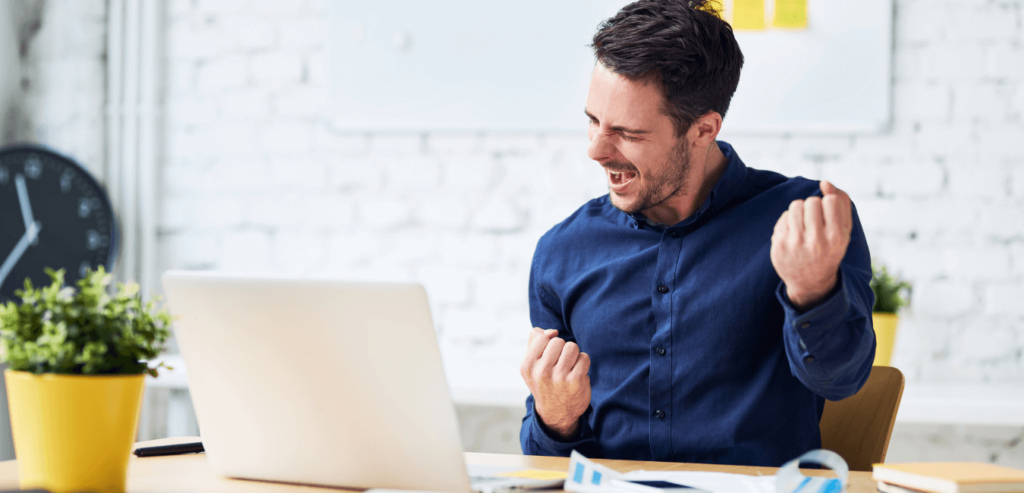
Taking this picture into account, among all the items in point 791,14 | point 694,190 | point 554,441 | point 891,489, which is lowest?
point 554,441

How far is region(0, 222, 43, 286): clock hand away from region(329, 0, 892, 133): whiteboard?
905 millimetres

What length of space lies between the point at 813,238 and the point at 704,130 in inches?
19.2

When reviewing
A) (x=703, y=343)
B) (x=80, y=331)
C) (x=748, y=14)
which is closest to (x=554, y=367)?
(x=703, y=343)

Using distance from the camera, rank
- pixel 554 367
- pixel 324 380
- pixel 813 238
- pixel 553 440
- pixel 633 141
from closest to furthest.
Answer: pixel 324 380, pixel 813 238, pixel 554 367, pixel 553 440, pixel 633 141

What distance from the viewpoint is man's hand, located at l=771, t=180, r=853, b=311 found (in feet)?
3.10

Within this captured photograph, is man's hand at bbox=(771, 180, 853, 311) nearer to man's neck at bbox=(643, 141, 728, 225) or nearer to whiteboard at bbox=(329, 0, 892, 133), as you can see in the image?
man's neck at bbox=(643, 141, 728, 225)

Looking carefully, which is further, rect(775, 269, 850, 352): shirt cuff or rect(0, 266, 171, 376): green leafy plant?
rect(775, 269, 850, 352): shirt cuff

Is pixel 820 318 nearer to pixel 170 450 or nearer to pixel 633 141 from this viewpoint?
pixel 633 141

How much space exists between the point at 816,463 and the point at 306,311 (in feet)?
2.56

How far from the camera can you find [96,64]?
2637 millimetres

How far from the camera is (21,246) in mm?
2432

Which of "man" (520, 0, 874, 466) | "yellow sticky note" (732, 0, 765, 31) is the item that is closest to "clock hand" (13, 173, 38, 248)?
"man" (520, 0, 874, 466)

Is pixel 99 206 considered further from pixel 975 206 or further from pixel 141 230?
pixel 975 206

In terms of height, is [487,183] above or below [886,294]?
above
